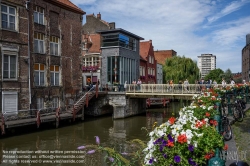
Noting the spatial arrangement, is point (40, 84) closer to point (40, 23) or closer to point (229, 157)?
point (40, 23)

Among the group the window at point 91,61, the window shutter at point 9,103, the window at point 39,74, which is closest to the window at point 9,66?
the window shutter at point 9,103

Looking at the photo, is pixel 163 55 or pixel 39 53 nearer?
pixel 39 53

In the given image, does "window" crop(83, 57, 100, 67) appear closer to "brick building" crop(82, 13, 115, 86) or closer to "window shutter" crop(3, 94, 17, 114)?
"brick building" crop(82, 13, 115, 86)

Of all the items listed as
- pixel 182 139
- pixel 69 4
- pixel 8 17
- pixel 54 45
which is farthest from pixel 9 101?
pixel 182 139

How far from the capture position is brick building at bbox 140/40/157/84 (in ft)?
135

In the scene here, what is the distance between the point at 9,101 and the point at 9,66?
2.59 metres

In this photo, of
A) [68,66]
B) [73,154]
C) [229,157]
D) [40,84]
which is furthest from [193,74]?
[229,157]

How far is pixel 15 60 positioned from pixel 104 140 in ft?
30.4

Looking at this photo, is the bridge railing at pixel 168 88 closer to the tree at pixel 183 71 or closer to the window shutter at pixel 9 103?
the window shutter at pixel 9 103

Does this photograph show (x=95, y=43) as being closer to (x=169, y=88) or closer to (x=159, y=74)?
(x=169, y=88)

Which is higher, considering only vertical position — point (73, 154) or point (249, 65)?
point (249, 65)

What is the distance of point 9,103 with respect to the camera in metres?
18.1

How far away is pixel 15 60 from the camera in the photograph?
18578 millimetres

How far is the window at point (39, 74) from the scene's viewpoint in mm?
20594
